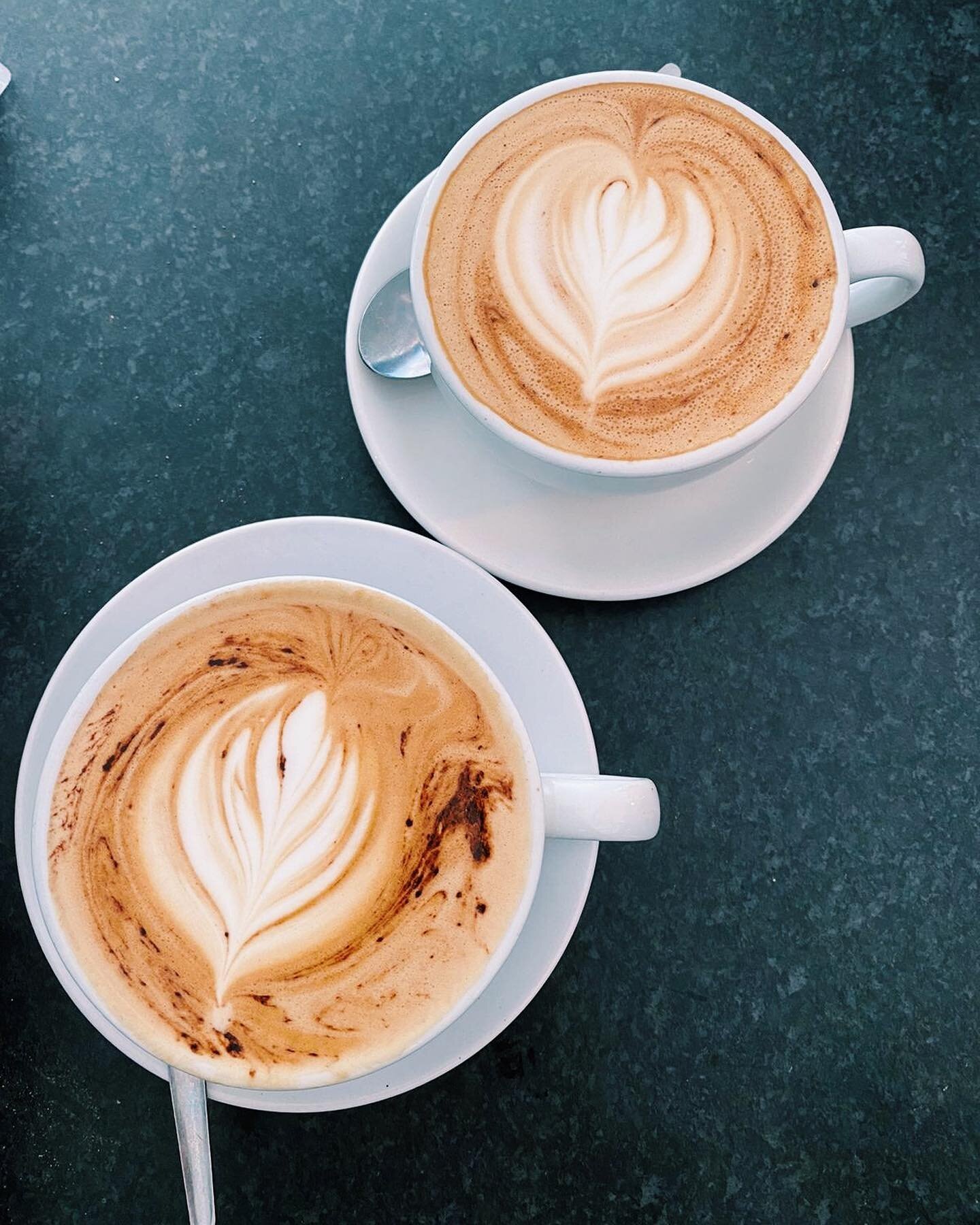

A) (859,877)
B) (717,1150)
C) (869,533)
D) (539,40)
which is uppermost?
(539,40)

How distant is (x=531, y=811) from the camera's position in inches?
30.0

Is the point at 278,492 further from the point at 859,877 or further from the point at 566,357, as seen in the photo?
the point at 859,877

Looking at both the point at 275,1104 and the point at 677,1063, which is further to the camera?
the point at 677,1063

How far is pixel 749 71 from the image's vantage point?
1.11 m

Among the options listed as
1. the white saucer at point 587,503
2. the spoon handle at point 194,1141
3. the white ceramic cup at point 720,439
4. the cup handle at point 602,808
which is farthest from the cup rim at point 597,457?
the spoon handle at point 194,1141

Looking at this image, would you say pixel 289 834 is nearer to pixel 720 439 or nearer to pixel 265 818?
pixel 265 818

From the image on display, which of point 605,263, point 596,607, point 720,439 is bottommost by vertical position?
point 596,607

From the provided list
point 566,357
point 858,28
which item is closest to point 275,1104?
point 566,357

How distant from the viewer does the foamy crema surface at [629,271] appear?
2.72 feet

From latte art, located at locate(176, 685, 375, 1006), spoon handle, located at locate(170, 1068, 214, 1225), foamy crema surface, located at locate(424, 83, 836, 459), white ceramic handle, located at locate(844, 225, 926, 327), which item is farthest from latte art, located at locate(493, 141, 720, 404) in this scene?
spoon handle, located at locate(170, 1068, 214, 1225)

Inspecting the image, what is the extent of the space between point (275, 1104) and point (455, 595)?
1.56 feet

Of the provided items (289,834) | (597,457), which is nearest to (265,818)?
(289,834)

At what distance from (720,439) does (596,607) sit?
0.28m

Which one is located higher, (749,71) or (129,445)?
(749,71)
